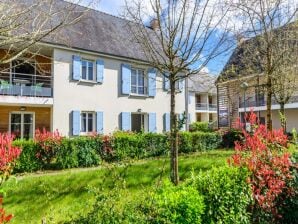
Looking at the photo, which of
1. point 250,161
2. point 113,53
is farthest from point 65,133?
point 250,161

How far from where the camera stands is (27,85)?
1828cm

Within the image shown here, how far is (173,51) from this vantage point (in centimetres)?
796

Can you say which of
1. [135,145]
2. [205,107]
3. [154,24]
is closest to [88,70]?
[135,145]

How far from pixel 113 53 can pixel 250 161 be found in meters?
16.7

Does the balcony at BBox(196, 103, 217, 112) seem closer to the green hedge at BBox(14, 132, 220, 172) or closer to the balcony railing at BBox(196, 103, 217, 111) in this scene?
the balcony railing at BBox(196, 103, 217, 111)

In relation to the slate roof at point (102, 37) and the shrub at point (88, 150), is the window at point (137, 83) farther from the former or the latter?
the shrub at point (88, 150)

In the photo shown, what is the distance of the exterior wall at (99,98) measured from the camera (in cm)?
1817

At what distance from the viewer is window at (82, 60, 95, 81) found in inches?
774

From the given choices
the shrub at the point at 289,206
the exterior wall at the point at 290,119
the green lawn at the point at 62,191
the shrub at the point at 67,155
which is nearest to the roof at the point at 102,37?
the shrub at the point at 67,155

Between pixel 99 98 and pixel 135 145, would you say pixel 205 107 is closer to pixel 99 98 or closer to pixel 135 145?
pixel 99 98

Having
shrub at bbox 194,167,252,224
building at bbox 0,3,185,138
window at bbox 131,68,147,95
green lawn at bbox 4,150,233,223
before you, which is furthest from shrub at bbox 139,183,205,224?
window at bbox 131,68,147,95

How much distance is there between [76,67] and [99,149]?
280 inches

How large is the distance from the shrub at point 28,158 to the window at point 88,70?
8616 mm

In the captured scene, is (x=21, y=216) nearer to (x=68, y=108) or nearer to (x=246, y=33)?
(x=246, y=33)
